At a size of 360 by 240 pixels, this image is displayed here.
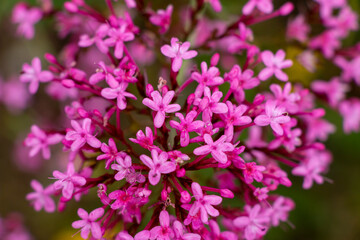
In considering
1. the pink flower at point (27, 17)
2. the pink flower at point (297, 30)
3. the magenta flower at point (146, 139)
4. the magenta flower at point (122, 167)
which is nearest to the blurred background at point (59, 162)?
the pink flower at point (297, 30)

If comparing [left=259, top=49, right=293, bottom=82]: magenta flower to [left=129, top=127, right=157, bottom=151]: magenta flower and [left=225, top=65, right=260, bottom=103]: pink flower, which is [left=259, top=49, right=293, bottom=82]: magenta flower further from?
[left=129, top=127, right=157, bottom=151]: magenta flower

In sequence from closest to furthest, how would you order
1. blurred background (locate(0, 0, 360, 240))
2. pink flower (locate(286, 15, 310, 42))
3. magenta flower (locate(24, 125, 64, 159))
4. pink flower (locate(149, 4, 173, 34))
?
magenta flower (locate(24, 125, 64, 159)) < pink flower (locate(149, 4, 173, 34)) < pink flower (locate(286, 15, 310, 42)) < blurred background (locate(0, 0, 360, 240))

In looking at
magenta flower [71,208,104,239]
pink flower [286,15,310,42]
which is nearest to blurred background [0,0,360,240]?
pink flower [286,15,310,42]

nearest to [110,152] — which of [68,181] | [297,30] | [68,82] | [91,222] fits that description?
[68,181]

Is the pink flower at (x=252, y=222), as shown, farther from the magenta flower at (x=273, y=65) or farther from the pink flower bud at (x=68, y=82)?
the pink flower bud at (x=68, y=82)

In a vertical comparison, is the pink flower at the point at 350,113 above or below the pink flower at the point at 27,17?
below

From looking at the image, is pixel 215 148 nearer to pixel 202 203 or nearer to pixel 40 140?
pixel 202 203
